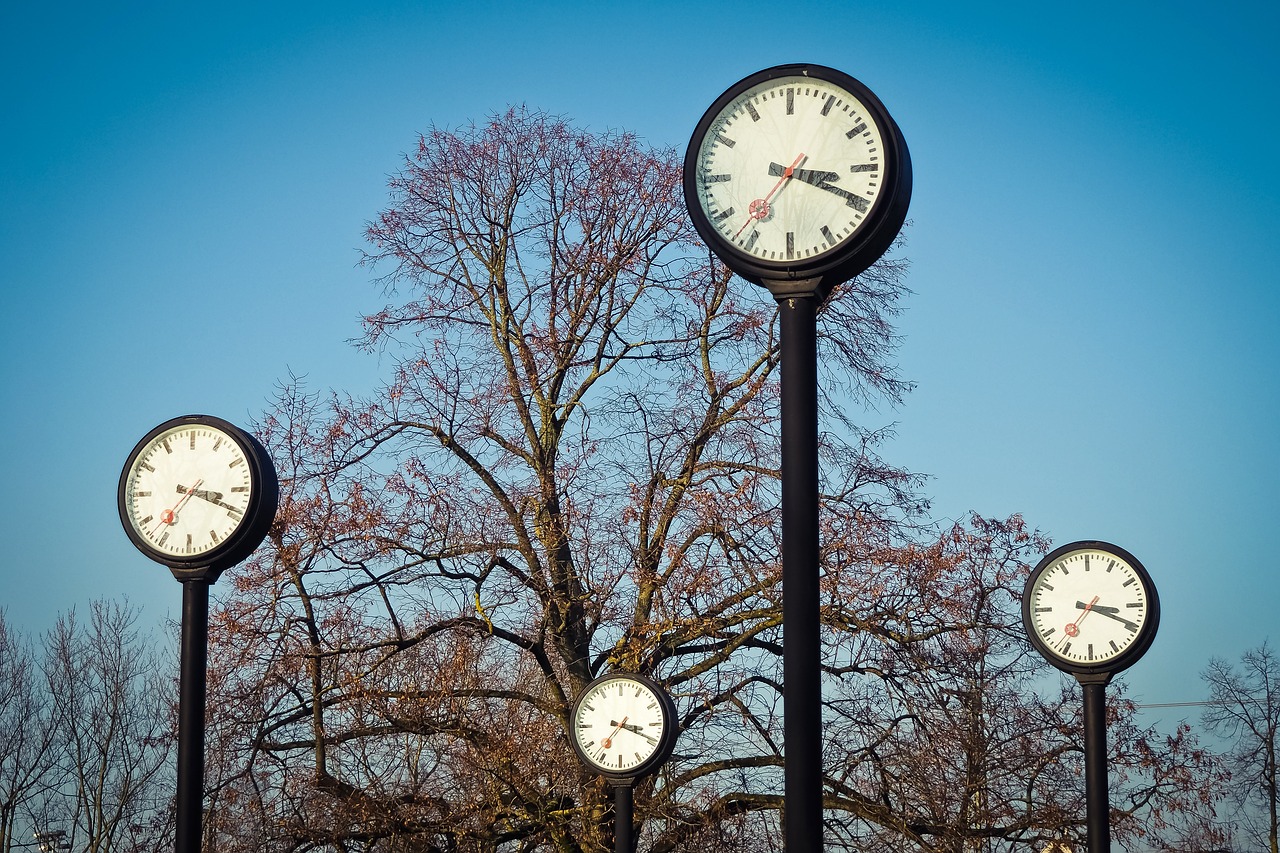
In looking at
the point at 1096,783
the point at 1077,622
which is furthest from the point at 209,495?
the point at 1077,622

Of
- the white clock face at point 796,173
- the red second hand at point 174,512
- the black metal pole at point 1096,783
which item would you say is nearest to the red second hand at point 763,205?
the white clock face at point 796,173

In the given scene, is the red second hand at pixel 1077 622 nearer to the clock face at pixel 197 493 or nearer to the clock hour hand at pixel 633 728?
the clock hour hand at pixel 633 728

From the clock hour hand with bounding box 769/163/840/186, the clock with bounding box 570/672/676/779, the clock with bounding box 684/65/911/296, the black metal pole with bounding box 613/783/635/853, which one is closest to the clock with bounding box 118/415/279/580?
the clock with bounding box 684/65/911/296

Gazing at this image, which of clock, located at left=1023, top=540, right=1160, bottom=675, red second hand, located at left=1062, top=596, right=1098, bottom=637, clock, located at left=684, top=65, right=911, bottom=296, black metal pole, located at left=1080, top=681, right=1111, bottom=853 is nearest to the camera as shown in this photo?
clock, located at left=684, top=65, right=911, bottom=296

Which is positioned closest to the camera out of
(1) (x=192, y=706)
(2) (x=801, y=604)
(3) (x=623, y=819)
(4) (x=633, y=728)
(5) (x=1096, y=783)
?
(2) (x=801, y=604)

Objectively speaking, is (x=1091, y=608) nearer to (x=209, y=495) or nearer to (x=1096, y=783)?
(x=1096, y=783)

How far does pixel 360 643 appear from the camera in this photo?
15336mm

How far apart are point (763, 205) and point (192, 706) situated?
305 cm

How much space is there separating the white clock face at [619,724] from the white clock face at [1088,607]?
2.98m

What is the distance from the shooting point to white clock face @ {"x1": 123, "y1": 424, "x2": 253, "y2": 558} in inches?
213

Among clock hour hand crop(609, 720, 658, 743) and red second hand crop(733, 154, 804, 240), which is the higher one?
red second hand crop(733, 154, 804, 240)

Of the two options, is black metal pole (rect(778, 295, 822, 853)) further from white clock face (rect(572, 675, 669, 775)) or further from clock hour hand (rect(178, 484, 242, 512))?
white clock face (rect(572, 675, 669, 775))

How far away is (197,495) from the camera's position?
217 inches

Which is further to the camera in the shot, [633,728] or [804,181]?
[633,728]
